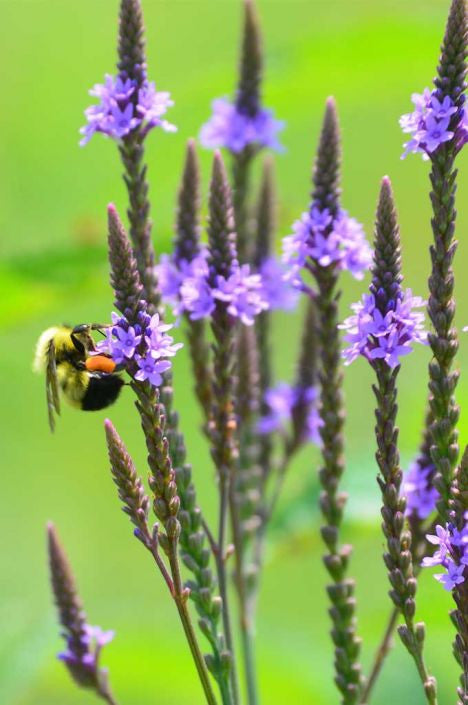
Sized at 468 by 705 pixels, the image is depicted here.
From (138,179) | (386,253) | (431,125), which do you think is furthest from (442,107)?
(138,179)

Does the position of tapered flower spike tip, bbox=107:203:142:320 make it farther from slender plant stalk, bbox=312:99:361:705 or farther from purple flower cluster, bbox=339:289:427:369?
slender plant stalk, bbox=312:99:361:705

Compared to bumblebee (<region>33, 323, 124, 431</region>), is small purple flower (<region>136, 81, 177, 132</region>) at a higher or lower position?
higher

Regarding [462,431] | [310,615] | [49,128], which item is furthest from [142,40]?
[49,128]

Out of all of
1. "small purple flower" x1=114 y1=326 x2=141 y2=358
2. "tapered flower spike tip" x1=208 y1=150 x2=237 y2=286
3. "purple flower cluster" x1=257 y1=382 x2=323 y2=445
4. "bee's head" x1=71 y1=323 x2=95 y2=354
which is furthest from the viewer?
"purple flower cluster" x1=257 y1=382 x2=323 y2=445

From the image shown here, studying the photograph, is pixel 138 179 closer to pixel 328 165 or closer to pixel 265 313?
pixel 328 165

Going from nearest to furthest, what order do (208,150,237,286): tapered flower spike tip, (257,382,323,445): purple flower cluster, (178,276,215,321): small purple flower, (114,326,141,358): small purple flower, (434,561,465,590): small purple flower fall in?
1. (434,561,465,590): small purple flower
2. (114,326,141,358): small purple flower
3. (208,150,237,286): tapered flower spike tip
4. (178,276,215,321): small purple flower
5. (257,382,323,445): purple flower cluster

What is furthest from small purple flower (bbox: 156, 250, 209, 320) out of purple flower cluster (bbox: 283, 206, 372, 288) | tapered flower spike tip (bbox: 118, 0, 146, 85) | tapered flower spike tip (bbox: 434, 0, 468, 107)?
tapered flower spike tip (bbox: 434, 0, 468, 107)

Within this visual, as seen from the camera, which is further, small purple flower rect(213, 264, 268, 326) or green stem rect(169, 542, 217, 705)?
small purple flower rect(213, 264, 268, 326)

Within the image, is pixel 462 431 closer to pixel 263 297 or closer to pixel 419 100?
pixel 263 297
